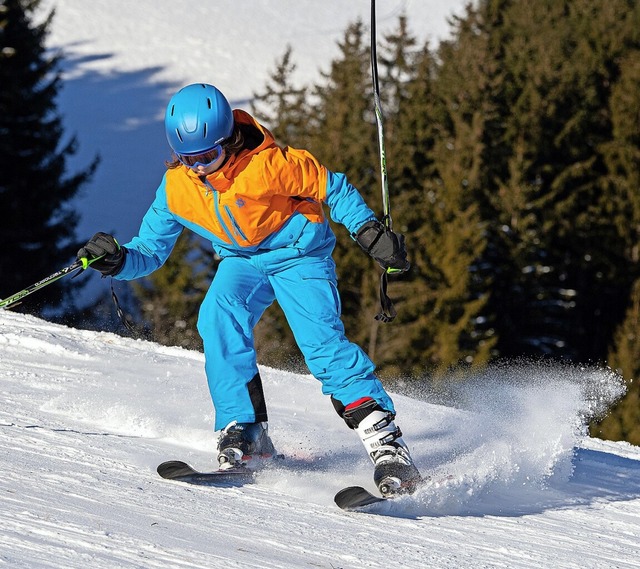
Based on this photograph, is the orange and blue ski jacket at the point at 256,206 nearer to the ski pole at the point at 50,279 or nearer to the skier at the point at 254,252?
the skier at the point at 254,252

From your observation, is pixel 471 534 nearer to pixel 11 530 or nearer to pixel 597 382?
pixel 11 530

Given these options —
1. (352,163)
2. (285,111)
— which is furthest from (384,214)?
(285,111)

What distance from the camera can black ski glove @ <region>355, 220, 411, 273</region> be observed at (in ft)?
14.6

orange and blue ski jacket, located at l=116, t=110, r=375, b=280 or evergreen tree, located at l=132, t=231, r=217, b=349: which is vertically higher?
evergreen tree, located at l=132, t=231, r=217, b=349

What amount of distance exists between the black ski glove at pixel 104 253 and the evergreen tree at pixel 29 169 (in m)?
23.9

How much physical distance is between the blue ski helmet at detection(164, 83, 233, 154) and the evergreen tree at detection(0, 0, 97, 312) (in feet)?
79.5

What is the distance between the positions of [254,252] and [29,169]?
25494 mm

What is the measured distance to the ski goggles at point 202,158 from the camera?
441 centimetres

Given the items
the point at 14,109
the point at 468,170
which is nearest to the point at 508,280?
Result: the point at 468,170

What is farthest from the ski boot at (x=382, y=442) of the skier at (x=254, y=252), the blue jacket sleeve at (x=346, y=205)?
the blue jacket sleeve at (x=346, y=205)

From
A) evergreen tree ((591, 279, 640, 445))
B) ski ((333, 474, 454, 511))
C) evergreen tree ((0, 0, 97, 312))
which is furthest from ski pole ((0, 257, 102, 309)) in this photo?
evergreen tree ((0, 0, 97, 312))

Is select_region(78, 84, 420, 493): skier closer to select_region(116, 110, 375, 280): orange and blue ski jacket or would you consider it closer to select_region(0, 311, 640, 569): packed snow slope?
select_region(116, 110, 375, 280): orange and blue ski jacket

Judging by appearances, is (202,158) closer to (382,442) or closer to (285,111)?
(382,442)

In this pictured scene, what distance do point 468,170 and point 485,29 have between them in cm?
936
